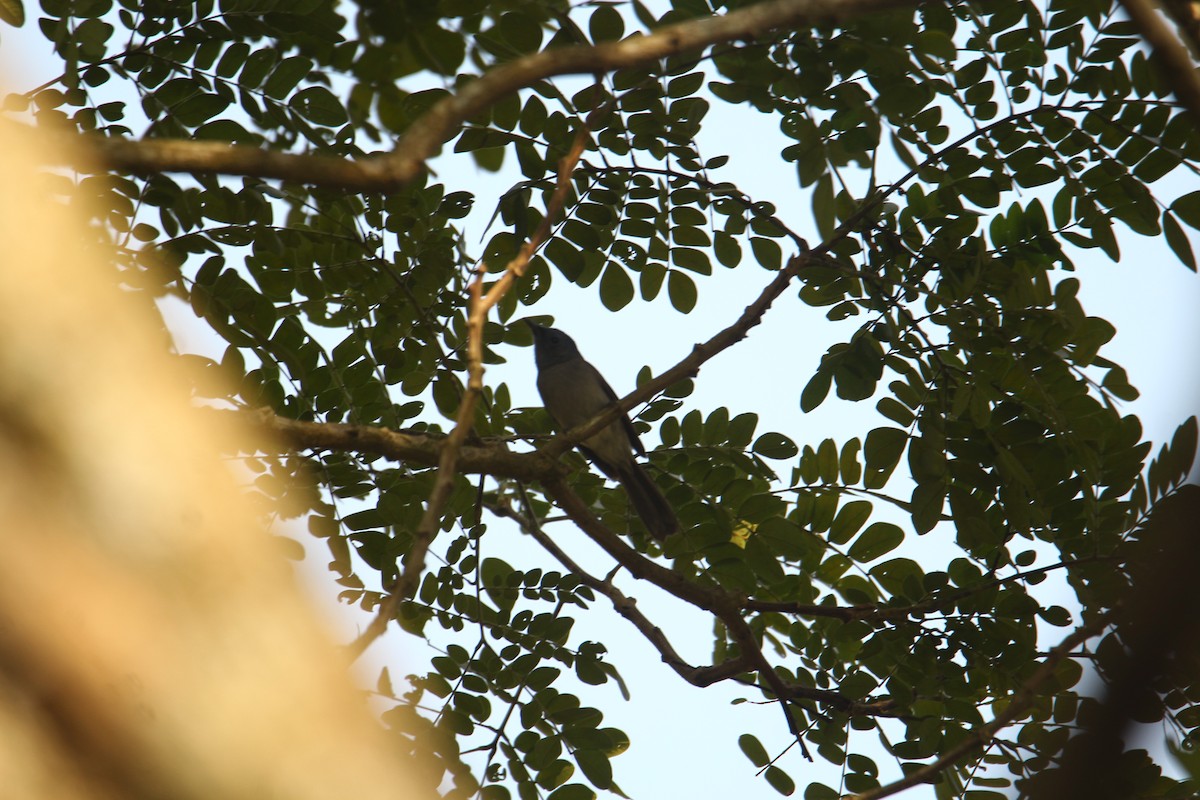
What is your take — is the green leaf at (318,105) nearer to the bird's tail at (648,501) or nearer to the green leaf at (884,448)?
the bird's tail at (648,501)

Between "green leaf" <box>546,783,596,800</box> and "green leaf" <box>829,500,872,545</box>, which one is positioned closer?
"green leaf" <box>546,783,596,800</box>

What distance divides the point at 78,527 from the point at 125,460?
0.08 m

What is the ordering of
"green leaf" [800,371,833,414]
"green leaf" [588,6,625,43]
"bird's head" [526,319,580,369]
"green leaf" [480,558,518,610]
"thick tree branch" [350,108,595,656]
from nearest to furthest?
"thick tree branch" [350,108,595,656] → "green leaf" [588,6,625,43] → "green leaf" [800,371,833,414] → "green leaf" [480,558,518,610] → "bird's head" [526,319,580,369]

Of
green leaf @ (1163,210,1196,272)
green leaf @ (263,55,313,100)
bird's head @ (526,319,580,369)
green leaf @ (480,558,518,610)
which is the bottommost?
green leaf @ (1163,210,1196,272)

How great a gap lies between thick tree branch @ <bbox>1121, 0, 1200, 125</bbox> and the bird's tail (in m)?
2.70

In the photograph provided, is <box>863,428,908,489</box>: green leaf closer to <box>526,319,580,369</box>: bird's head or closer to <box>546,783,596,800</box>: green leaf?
<box>546,783,596,800</box>: green leaf

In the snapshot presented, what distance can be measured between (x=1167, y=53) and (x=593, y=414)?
4521mm

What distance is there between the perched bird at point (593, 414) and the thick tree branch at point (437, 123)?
7.89 feet

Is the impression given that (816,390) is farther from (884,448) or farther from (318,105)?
(318,105)

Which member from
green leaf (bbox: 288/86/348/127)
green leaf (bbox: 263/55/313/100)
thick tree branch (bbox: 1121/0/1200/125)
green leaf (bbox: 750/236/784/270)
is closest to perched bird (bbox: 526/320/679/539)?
green leaf (bbox: 750/236/784/270)

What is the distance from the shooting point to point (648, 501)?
14.9 ft

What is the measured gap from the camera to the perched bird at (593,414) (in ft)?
14.6

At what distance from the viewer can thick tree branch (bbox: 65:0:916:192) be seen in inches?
75.3

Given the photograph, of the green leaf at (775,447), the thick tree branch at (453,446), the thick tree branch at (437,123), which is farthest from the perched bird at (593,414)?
the thick tree branch at (437,123)
